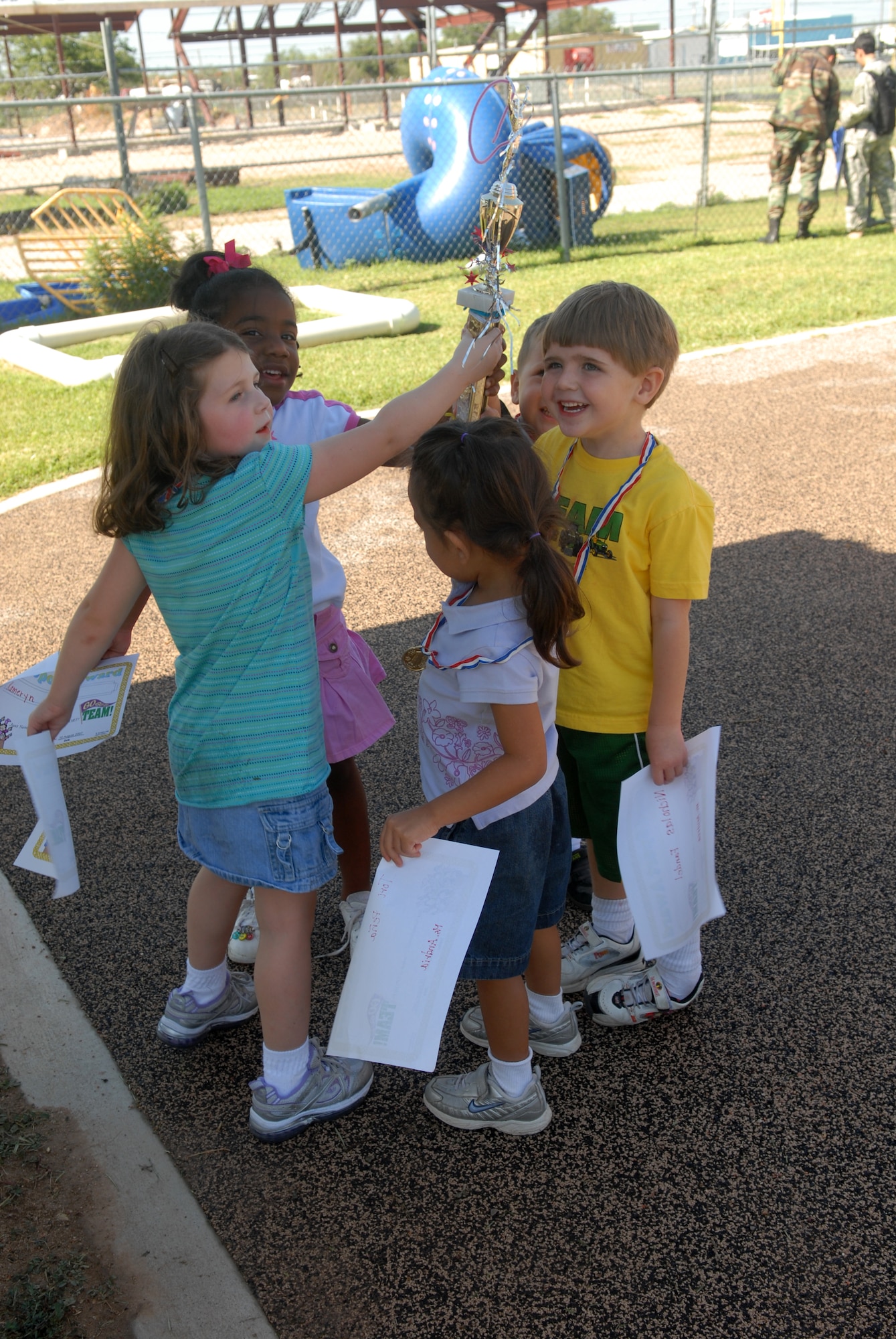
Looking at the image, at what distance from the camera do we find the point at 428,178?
41.5ft

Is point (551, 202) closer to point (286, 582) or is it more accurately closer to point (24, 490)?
point (24, 490)

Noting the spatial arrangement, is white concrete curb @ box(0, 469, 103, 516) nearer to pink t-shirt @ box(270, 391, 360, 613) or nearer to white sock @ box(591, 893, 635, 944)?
pink t-shirt @ box(270, 391, 360, 613)

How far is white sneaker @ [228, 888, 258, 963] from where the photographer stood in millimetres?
2723

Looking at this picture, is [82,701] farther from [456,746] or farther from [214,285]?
[214,285]

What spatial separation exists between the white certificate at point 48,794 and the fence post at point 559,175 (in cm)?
1069

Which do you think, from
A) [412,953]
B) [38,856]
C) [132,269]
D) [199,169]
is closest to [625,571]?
[412,953]

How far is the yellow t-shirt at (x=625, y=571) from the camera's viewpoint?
2092 millimetres

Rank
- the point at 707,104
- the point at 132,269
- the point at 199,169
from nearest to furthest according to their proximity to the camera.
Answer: the point at 199,169
the point at 132,269
the point at 707,104

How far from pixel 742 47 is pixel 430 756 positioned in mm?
55057

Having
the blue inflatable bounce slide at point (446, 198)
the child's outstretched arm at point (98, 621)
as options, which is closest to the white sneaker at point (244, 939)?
the child's outstretched arm at point (98, 621)

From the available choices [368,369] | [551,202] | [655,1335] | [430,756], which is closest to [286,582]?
[430,756]

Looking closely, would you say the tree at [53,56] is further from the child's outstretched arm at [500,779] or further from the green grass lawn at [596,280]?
the child's outstretched arm at [500,779]

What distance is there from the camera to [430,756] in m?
2.03

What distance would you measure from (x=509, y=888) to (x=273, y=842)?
1.46 feet
